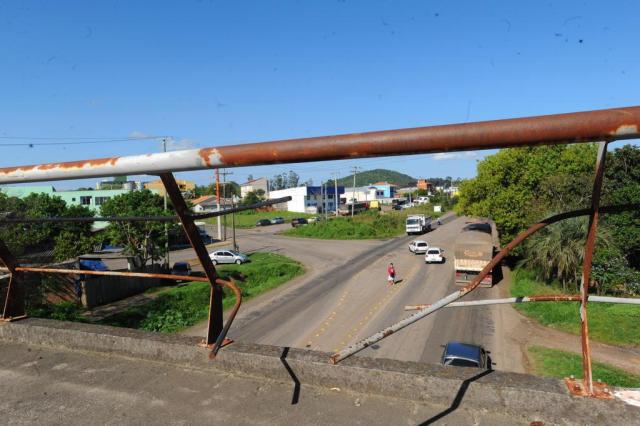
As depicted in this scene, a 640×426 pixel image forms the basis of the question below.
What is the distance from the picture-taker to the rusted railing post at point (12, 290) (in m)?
3.39

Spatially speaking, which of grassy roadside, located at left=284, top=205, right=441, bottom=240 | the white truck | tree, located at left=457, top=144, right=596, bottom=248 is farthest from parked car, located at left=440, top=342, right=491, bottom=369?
the white truck

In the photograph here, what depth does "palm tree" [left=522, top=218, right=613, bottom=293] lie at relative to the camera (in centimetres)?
1673

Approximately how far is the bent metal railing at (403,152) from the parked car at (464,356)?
913 centimetres

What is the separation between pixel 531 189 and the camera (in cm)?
2306

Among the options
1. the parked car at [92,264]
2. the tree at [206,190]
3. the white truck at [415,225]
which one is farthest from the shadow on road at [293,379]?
the tree at [206,190]

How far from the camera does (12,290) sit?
361 cm

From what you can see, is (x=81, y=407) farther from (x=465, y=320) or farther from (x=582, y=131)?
(x=465, y=320)

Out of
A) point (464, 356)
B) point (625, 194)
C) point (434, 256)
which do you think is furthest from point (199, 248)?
point (434, 256)

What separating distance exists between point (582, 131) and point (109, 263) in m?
26.9

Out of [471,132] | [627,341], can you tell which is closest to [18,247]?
[471,132]

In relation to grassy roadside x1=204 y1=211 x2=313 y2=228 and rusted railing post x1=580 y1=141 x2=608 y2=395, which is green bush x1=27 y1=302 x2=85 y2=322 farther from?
grassy roadside x1=204 y1=211 x2=313 y2=228

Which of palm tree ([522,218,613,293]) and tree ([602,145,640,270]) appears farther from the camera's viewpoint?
tree ([602,145,640,270])

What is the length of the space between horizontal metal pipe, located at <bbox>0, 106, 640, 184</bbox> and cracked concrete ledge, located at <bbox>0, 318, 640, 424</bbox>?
4.21 feet

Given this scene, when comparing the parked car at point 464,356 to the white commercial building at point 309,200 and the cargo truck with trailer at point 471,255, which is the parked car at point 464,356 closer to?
the cargo truck with trailer at point 471,255
